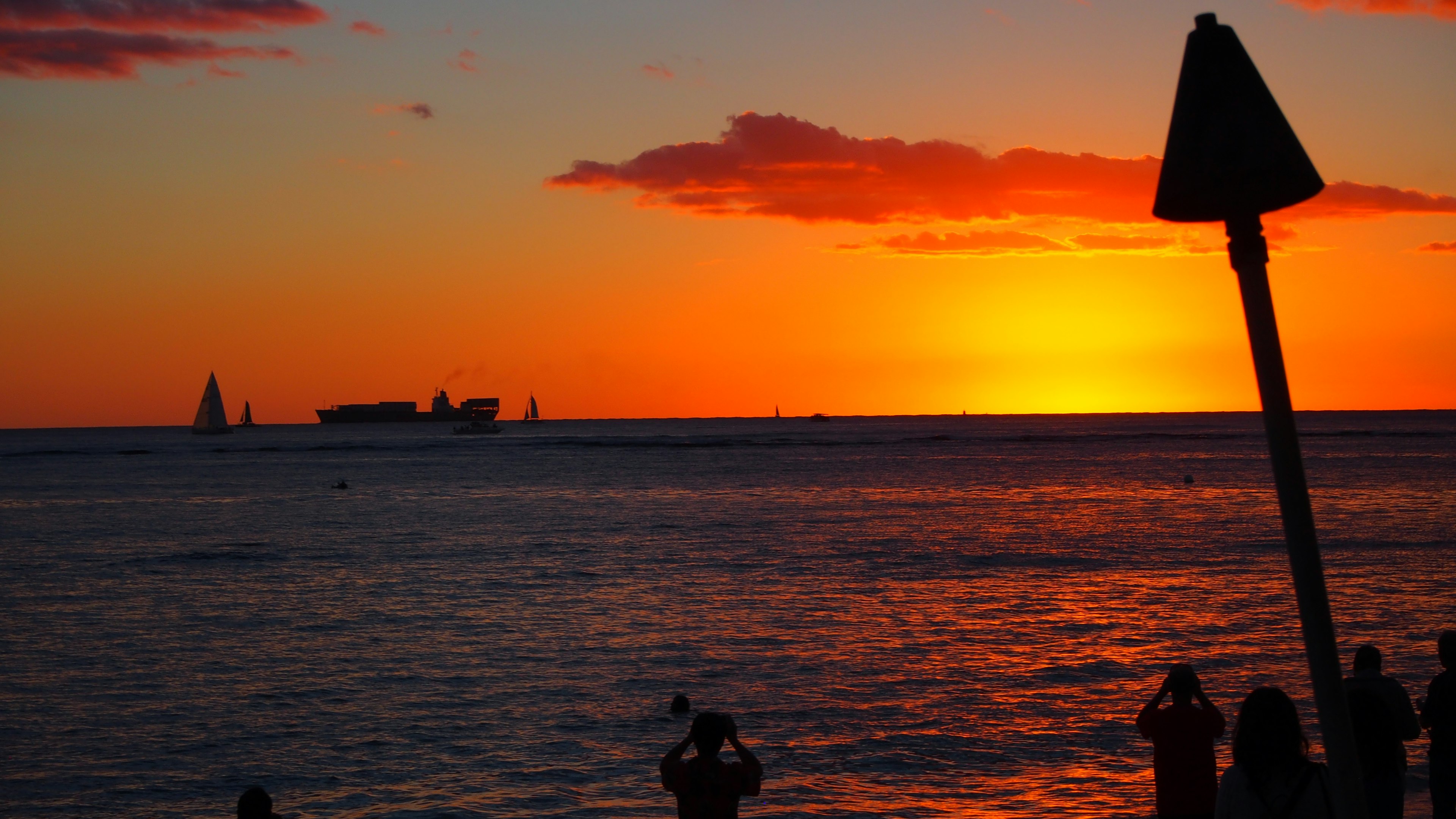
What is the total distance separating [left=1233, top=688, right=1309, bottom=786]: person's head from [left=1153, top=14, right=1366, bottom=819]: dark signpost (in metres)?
1.81

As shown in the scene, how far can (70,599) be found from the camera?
30.9m

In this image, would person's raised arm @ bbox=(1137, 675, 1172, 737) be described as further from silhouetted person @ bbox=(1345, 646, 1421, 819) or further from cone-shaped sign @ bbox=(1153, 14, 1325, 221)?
cone-shaped sign @ bbox=(1153, 14, 1325, 221)

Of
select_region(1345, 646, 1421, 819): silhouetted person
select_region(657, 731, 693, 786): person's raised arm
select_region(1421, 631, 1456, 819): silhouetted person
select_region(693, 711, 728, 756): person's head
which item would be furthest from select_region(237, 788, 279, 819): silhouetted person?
select_region(1421, 631, 1456, 819): silhouetted person

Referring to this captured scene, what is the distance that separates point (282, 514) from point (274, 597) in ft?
106

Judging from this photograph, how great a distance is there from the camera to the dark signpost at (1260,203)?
355 centimetres

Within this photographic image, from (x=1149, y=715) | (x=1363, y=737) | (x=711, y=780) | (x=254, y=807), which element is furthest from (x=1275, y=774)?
(x=254, y=807)

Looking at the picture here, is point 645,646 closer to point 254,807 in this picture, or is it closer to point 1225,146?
point 254,807

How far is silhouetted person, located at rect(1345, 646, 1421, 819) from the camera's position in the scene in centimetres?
770

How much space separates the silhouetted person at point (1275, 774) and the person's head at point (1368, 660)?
3729 millimetres

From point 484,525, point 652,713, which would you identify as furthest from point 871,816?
point 484,525

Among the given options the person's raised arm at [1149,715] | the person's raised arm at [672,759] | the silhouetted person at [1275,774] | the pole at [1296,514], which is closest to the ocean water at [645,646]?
the person's raised arm at [1149,715]

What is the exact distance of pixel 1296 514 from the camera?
3525 millimetres

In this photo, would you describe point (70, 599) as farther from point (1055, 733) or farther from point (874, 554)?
point (1055, 733)

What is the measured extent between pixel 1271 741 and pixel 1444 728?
437cm
